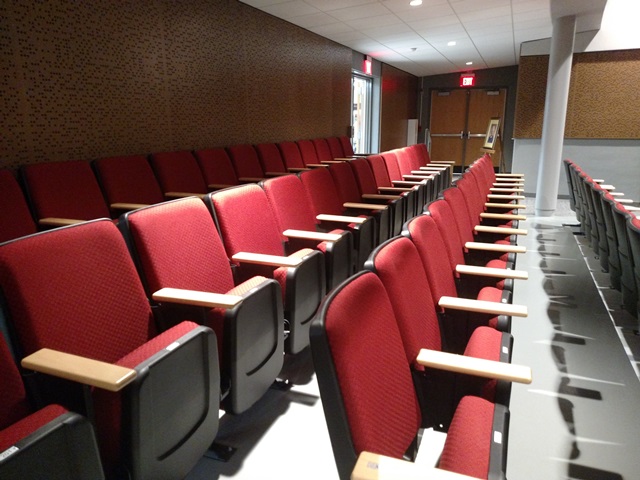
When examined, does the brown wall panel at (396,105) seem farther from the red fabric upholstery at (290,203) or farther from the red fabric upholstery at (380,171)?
the red fabric upholstery at (290,203)

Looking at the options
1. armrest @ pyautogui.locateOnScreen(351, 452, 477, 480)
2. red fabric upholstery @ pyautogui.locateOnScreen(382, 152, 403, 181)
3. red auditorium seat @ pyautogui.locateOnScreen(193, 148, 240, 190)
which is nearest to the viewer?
armrest @ pyautogui.locateOnScreen(351, 452, 477, 480)

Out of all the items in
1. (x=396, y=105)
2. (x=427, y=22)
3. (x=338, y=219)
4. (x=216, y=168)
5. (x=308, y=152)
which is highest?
(x=427, y=22)

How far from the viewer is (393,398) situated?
1.01m

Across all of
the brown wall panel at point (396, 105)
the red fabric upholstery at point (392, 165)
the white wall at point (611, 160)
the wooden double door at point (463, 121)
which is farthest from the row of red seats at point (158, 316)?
the wooden double door at point (463, 121)

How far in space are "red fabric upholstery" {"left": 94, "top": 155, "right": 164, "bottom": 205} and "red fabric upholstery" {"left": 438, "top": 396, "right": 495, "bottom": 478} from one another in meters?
2.69

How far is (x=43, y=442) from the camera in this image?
83 centimetres

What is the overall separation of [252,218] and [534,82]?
675cm

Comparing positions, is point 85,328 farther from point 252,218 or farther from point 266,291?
point 252,218

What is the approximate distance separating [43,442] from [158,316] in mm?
715

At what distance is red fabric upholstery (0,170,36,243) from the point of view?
7.64ft

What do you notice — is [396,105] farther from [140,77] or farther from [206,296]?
[206,296]

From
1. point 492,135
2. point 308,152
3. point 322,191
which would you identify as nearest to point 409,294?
point 322,191

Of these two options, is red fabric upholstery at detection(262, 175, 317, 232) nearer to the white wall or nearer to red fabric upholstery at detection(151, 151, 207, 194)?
red fabric upholstery at detection(151, 151, 207, 194)

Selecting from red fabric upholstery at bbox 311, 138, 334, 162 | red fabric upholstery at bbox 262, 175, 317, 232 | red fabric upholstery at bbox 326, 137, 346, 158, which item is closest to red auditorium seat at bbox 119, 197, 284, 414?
red fabric upholstery at bbox 262, 175, 317, 232
